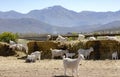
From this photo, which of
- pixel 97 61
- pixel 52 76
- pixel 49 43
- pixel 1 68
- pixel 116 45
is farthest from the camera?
pixel 49 43

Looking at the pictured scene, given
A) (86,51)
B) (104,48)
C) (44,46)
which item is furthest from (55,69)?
(44,46)

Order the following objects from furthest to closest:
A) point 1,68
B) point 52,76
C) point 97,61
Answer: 1. point 97,61
2. point 1,68
3. point 52,76

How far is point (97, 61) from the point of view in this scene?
1224 inches

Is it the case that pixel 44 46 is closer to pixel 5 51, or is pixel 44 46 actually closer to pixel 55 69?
pixel 5 51

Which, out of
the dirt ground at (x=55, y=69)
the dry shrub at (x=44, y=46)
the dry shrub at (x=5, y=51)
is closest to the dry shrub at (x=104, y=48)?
the dirt ground at (x=55, y=69)

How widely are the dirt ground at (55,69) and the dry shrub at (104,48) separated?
2.41 meters

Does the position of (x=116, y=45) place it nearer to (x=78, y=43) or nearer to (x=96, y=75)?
(x=78, y=43)

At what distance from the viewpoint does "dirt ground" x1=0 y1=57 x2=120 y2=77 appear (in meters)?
24.4

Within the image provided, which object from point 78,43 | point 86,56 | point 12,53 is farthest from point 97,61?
point 12,53

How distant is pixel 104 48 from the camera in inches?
1316

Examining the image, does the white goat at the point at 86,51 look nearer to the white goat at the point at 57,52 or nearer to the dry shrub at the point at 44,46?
the white goat at the point at 57,52

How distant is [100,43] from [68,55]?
2.87 m

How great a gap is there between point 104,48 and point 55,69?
7.84 metres

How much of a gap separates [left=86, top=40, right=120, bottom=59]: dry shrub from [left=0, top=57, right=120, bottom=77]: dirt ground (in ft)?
7.92
